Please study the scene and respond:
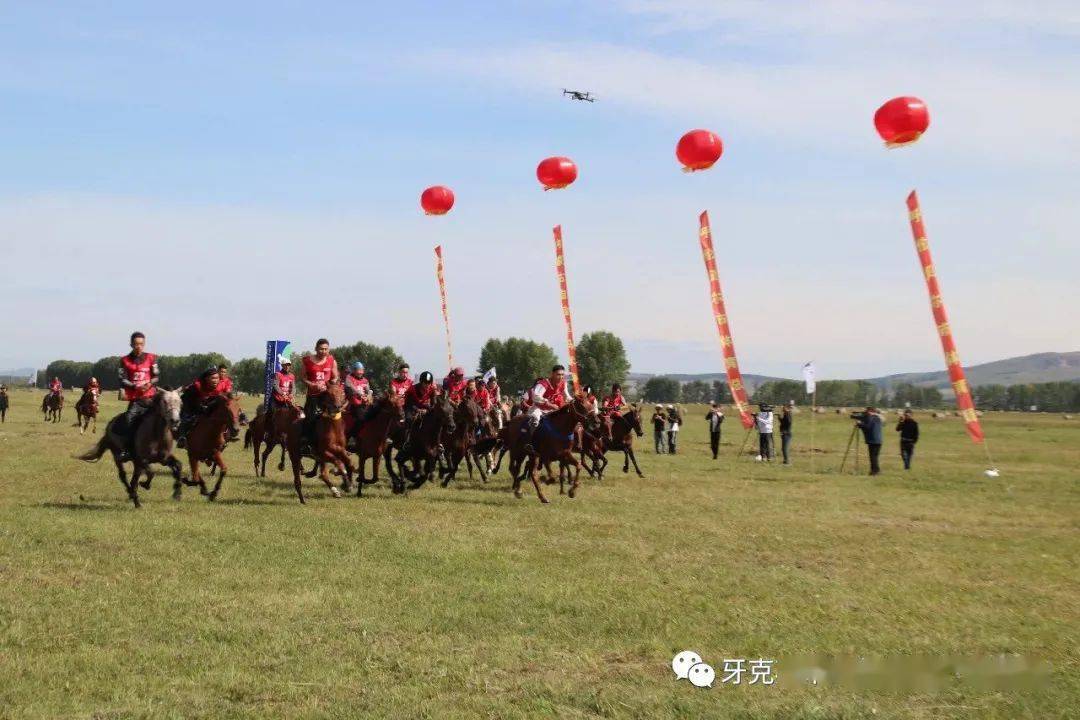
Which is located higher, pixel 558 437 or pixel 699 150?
pixel 699 150

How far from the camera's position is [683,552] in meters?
13.9

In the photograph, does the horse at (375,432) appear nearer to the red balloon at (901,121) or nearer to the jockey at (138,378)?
the jockey at (138,378)

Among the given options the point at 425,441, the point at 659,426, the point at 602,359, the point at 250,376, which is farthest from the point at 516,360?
the point at 425,441

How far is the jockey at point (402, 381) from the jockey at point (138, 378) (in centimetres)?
535

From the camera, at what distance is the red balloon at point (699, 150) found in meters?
23.0

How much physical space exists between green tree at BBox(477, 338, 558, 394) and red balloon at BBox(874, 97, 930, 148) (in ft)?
433

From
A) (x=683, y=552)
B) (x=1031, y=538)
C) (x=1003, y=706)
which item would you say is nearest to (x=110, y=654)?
(x=1003, y=706)

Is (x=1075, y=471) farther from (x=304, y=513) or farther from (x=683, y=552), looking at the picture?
(x=304, y=513)

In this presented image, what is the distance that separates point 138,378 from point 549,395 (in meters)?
9.03

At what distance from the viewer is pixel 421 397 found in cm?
2098

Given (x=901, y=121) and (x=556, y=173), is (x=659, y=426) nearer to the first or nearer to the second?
(x=556, y=173)

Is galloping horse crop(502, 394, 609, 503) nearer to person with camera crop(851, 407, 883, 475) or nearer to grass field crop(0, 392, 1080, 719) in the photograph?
grass field crop(0, 392, 1080, 719)

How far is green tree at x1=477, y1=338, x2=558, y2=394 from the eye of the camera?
153 m

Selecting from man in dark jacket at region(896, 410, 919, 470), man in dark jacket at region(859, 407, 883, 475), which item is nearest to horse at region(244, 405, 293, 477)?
man in dark jacket at region(859, 407, 883, 475)
